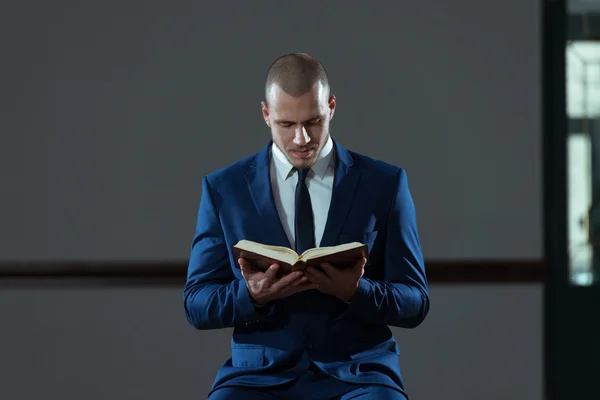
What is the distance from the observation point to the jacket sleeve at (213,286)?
198cm

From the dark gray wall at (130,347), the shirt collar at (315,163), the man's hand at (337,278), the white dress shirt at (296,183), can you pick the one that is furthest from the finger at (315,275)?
the dark gray wall at (130,347)

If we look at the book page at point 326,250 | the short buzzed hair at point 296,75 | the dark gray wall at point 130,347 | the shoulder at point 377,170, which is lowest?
the dark gray wall at point 130,347

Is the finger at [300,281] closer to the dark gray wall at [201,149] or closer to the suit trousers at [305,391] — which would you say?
the suit trousers at [305,391]

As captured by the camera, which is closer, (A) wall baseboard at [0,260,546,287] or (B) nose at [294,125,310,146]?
(B) nose at [294,125,310,146]

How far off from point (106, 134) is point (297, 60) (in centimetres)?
198

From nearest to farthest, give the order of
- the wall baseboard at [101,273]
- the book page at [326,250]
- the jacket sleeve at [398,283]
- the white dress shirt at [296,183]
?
the book page at [326,250], the jacket sleeve at [398,283], the white dress shirt at [296,183], the wall baseboard at [101,273]

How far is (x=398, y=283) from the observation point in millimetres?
2051

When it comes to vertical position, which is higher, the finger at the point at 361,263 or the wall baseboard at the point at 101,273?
the finger at the point at 361,263

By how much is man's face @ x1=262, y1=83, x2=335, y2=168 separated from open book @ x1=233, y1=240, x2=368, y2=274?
263 millimetres

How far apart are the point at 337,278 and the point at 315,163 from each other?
0.36 m

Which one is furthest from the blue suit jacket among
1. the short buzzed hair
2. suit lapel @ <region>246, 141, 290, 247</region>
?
the short buzzed hair

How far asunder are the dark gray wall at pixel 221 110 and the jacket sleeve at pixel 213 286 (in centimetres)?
171

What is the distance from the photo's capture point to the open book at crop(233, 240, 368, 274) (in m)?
1.84

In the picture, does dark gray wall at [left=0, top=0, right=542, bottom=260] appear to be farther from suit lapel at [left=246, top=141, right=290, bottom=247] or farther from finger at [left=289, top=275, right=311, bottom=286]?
finger at [left=289, top=275, right=311, bottom=286]
